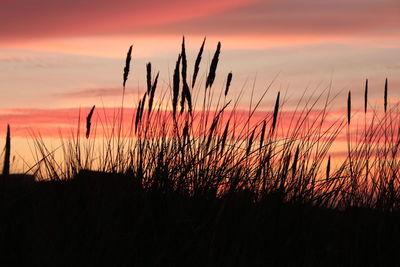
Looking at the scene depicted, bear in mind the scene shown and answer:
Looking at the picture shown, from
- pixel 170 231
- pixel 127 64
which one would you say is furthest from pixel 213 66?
pixel 170 231

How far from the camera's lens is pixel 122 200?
3.33 m

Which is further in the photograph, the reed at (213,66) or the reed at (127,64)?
the reed at (127,64)

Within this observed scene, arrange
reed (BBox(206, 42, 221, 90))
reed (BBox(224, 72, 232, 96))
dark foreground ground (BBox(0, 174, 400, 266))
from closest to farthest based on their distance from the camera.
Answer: dark foreground ground (BBox(0, 174, 400, 266))
reed (BBox(206, 42, 221, 90))
reed (BBox(224, 72, 232, 96))

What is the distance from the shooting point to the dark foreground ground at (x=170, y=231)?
2.93 meters

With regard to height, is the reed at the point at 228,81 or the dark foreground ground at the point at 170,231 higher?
the reed at the point at 228,81

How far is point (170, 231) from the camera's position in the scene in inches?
124

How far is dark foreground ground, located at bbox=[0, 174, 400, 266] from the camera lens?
2.93 meters

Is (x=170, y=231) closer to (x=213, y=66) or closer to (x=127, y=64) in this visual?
(x=213, y=66)

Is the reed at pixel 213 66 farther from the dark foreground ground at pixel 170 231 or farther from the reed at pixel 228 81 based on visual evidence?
the dark foreground ground at pixel 170 231

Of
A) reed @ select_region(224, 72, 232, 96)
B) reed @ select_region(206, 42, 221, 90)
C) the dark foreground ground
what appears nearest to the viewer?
the dark foreground ground

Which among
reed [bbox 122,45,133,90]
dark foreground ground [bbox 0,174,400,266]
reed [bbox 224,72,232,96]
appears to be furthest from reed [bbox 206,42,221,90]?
dark foreground ground [bbox 0,174,400,266]

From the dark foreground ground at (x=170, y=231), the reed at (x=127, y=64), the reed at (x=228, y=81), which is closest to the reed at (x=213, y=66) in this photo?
the reed at (x=228, y=81)

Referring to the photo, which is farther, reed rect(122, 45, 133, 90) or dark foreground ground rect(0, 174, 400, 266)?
reed rect(122, 45, 133, 90)

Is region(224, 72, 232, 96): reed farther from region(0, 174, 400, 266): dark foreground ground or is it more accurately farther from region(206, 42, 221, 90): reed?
region(0, 174, 400, 266): dark foreground ground
